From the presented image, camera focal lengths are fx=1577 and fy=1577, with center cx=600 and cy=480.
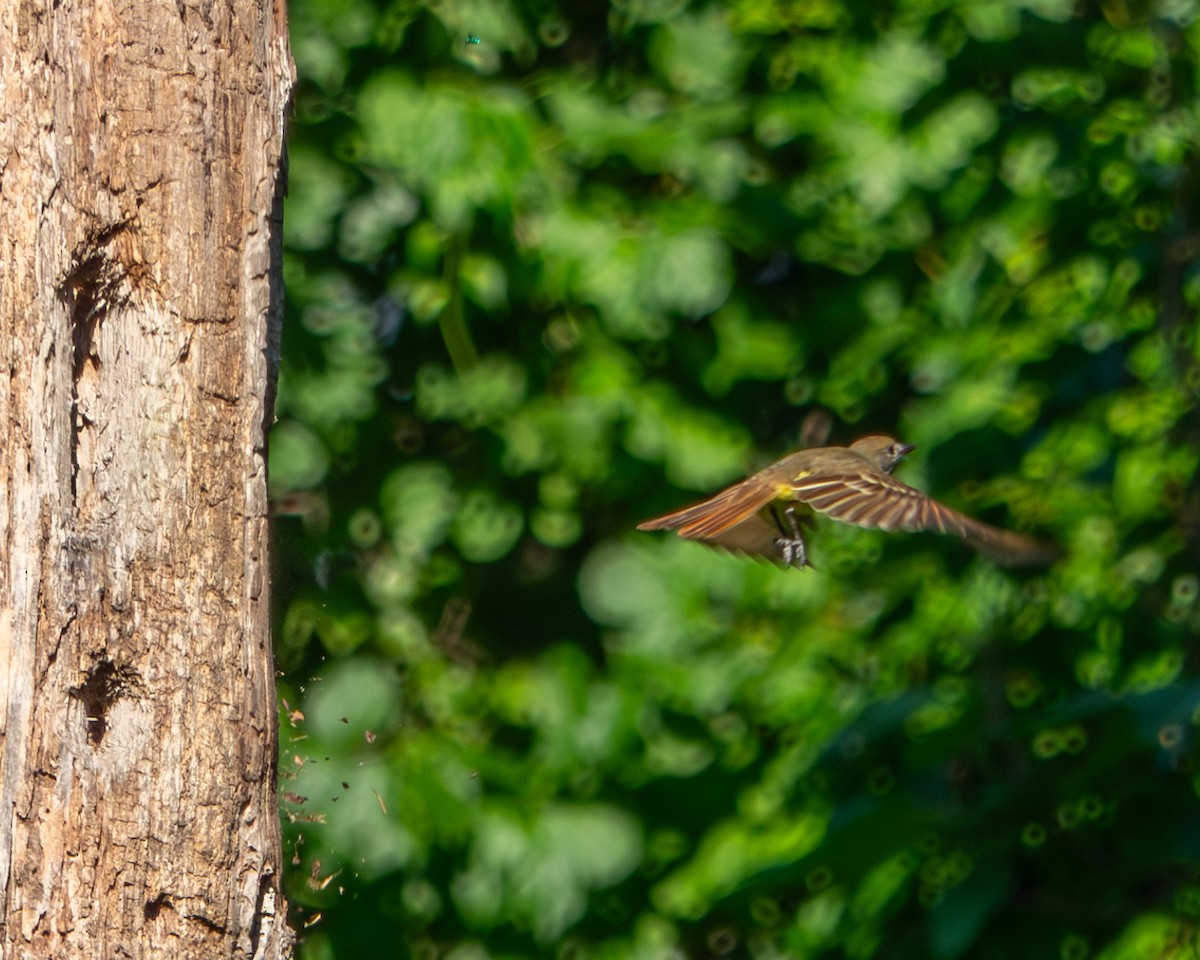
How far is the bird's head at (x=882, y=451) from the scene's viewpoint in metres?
2.88

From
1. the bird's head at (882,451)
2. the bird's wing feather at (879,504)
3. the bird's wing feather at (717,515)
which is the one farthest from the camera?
the bird's head at (882,451)

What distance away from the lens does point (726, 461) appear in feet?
9.80

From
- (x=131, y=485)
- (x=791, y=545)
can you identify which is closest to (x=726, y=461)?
(x=791, y=545)

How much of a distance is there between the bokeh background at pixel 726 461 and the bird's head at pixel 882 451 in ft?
0.19

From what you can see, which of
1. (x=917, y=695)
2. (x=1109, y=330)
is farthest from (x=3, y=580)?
(x=1109, y=330)

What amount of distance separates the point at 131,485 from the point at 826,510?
1.27 meters

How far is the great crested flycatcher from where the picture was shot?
2.66 meters

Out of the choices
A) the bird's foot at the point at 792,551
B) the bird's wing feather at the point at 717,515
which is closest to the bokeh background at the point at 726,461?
the bird's foot at the point at 792,551

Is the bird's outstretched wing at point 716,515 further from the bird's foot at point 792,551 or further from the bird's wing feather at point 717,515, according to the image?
the bird's foot at point 792,551

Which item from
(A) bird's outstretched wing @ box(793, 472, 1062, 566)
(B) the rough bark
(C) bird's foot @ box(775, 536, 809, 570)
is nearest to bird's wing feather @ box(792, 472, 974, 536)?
(A) bird's outstretched wing @ box(793, 472, 1062, 566)

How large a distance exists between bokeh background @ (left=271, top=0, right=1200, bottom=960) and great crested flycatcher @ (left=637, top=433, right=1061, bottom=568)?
2.8 inches

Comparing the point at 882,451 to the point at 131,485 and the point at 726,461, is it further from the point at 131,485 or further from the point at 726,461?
the point at 131,485

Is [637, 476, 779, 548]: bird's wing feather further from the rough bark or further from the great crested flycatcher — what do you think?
the rough bark

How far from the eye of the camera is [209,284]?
1.85 metres
